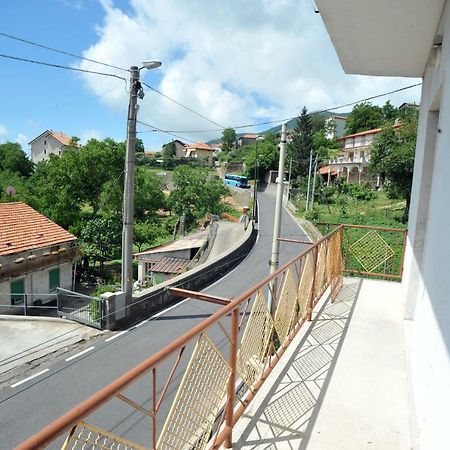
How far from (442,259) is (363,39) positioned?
2.66 metres

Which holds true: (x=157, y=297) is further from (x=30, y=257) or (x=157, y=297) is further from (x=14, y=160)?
(x=14, y=160)

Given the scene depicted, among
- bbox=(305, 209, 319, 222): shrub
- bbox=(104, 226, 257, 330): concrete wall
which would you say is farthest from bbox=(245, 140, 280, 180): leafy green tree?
bbox=(104, 226, 257, 330): concrete wall

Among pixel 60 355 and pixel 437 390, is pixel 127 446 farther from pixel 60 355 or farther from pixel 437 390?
pixel 60 355

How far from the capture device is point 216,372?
86.6 inches

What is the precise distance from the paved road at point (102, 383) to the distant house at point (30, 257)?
19.2ft

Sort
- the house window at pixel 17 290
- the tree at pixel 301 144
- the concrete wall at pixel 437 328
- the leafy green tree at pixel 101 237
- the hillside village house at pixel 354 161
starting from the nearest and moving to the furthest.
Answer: the concrete wall at pixel 437 328, the house window at pixel 17 290, the leafy green tree at pixel 101 237, the hillside village house at pixel 354 161, the tree at pixel 301 144

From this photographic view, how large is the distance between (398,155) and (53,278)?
21.7 m

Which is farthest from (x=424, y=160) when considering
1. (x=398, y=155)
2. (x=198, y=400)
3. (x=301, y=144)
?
(x=301, y=144)

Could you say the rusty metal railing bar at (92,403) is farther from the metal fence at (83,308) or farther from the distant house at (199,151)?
the distant house at (199,151)

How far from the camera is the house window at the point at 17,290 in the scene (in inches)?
546

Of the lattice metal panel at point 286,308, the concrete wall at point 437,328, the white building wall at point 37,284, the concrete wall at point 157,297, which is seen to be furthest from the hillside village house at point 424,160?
the white building wall at point 37,284

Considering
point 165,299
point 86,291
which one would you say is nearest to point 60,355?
point 165,299

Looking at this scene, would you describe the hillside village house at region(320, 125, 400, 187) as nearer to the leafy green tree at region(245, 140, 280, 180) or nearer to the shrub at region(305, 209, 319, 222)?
the leafy green tree at region(245, 140, 280, 180)

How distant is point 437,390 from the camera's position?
6.41ft
